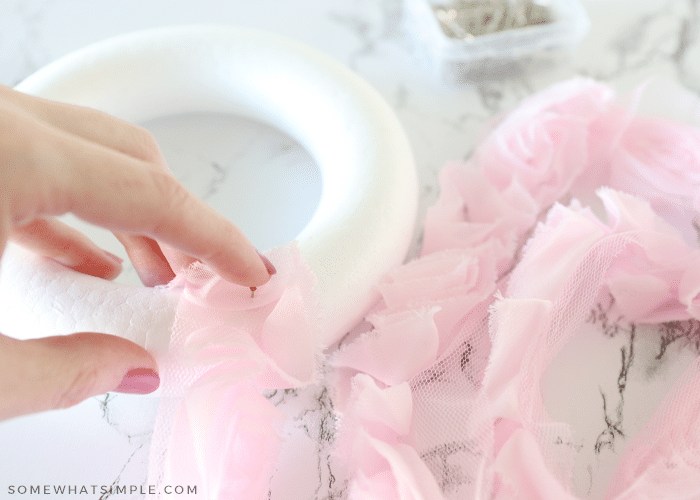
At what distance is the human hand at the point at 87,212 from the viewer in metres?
0.32

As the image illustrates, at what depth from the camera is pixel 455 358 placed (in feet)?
1.77

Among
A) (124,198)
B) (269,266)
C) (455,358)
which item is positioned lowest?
(455,358)

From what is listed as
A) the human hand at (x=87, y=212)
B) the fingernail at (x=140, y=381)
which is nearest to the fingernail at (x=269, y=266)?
the human hand at (x=87, y=212)

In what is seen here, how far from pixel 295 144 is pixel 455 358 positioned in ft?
1.26

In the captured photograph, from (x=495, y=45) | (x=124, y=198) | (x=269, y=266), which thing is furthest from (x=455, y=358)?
(x=495, y=45)

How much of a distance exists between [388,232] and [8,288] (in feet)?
1.13

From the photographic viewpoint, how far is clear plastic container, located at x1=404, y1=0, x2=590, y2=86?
852 millimetres

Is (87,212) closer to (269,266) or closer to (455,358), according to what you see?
(269,266)

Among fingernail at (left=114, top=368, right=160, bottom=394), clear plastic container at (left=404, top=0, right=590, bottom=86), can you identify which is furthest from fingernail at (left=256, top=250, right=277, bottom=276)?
Answer: clear plastic container at (left=404, top=0, right=590, bottom=86)

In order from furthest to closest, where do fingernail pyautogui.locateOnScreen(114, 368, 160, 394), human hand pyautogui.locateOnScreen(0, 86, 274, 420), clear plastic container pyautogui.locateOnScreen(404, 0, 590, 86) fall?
clear plastic container pyautogui.locateOnScreen(404, 0, 590, 86) < fingernail pyautogui.locateOnScreen(114, 368, 160, 394) < human hand pyautogui.locateOnScreen(0, 86, 274, 420)

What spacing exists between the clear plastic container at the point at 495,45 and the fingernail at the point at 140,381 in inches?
24.5

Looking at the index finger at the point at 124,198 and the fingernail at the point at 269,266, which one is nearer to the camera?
the index finger at the point at 124,198

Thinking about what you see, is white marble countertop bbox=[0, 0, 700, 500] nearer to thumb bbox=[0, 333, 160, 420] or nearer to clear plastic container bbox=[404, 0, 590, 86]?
clear plastic container bbox=[404, 0, 590, 86]

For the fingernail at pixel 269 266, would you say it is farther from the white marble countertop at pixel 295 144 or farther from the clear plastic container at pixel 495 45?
the clear plastic container at pixel 495 45
